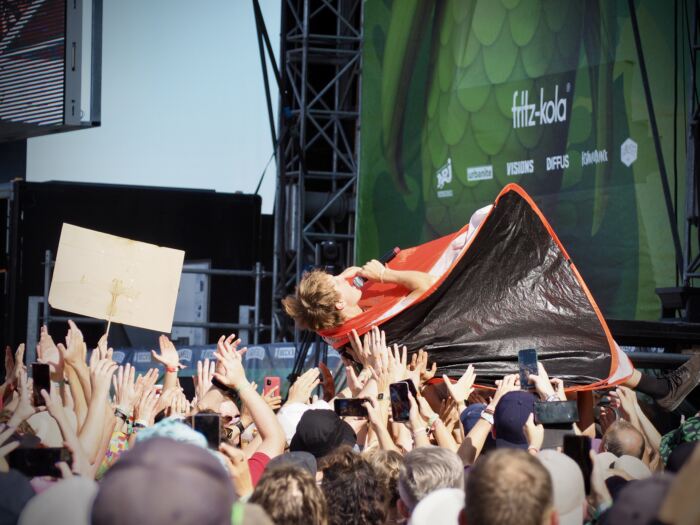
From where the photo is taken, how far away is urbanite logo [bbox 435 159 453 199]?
9.07 meters

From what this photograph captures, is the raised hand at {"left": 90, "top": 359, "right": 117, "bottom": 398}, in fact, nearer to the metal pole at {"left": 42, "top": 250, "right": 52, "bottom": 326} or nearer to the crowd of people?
the crowd of people

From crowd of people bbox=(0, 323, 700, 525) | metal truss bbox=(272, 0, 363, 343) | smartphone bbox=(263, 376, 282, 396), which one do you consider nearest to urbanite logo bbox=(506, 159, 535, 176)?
metal truss bbox=(272, 0, 363, 343)

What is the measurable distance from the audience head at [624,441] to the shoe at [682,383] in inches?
55.4

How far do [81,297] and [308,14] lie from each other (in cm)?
629

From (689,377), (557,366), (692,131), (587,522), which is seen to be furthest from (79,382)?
(692,131)

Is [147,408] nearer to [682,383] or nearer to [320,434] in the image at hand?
[320,434]

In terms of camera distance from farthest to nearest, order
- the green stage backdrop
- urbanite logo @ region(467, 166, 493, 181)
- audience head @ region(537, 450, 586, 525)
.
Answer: urbanite logo @ region(467, 166, 493, 181) → the green stage backdrop → audience head @ region(537, 450, 586, 525)

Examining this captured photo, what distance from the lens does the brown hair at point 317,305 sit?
4.89 m

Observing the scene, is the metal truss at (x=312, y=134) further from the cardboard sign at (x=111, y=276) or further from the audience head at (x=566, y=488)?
the audience head at (x=566, y=488)

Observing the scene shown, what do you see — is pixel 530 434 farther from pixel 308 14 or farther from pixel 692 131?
pixel 308 14

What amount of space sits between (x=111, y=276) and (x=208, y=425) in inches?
65.4

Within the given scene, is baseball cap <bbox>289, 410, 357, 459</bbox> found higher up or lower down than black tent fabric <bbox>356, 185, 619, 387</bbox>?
lower down

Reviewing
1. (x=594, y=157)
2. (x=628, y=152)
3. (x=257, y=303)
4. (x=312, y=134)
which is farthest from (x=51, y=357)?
(x=312, y=134)

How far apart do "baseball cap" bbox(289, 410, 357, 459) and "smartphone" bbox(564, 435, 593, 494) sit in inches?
38.2
